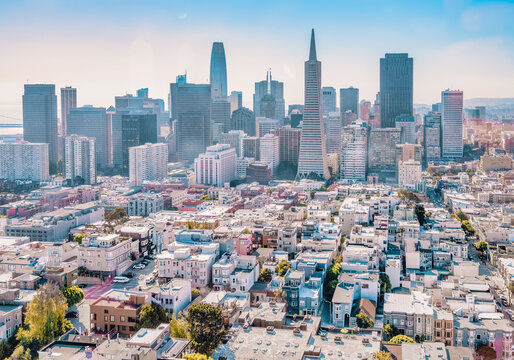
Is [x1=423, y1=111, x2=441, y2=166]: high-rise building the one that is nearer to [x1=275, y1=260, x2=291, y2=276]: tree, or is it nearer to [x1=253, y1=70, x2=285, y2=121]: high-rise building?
[x1=253, y1=70, x2=285, y2=121]: high-rise building

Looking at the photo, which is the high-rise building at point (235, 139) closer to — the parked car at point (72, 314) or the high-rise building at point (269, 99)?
the high-rise building at point (269, 99)

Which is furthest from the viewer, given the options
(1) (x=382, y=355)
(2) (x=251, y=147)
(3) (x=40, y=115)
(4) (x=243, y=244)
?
(3) (x=40, y=115)

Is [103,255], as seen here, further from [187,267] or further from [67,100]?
[67,100]

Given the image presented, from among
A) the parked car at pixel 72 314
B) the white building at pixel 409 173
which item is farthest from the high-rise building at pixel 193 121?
the parked car at pixel 72 314

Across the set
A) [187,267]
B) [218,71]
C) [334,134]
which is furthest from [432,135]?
[187,267]

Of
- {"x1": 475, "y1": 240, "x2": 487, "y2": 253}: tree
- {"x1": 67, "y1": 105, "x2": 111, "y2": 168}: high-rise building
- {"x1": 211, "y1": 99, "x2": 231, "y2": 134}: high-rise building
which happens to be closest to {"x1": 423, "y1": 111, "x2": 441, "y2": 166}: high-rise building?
{"x1": 211, "y1": 99, "x2": 231, "y2": 134}: high-rise building

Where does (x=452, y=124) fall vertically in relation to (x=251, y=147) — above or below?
above
